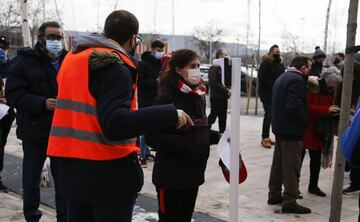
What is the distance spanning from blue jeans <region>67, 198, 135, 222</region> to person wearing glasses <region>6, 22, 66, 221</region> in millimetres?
1446

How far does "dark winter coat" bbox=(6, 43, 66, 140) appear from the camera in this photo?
4.01 meters

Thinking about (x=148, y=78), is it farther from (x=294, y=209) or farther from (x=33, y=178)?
(x=33, y=178)

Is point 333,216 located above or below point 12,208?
above

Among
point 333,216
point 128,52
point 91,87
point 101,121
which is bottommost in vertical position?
point 333,216

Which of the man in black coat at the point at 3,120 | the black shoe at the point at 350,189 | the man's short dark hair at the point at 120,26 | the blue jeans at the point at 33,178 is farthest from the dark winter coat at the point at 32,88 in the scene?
the black shoe at the point at 350,189

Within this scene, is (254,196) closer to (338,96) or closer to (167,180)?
(338,96)

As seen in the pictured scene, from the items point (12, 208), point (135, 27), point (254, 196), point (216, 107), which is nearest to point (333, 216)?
point (254, 196)

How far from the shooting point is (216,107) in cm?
946

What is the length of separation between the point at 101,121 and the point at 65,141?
0.99 ft

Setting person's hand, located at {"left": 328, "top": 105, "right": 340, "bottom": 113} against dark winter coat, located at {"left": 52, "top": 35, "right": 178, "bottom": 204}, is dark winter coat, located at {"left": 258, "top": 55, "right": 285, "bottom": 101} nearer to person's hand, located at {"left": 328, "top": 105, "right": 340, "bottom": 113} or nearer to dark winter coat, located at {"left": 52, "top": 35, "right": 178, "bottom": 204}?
person's hand, located at {"left": 328, "top": 105, "right": 340, "bottom": 113}

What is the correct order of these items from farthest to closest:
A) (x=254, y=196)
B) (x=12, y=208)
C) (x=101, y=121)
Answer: (x=254, y=196)
(x=12, y=208)
(x=101, y=121)

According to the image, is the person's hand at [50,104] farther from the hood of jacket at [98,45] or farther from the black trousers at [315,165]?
the black trousers at [315,165]

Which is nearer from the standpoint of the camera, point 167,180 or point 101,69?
point 101,69

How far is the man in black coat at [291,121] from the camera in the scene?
509cm
